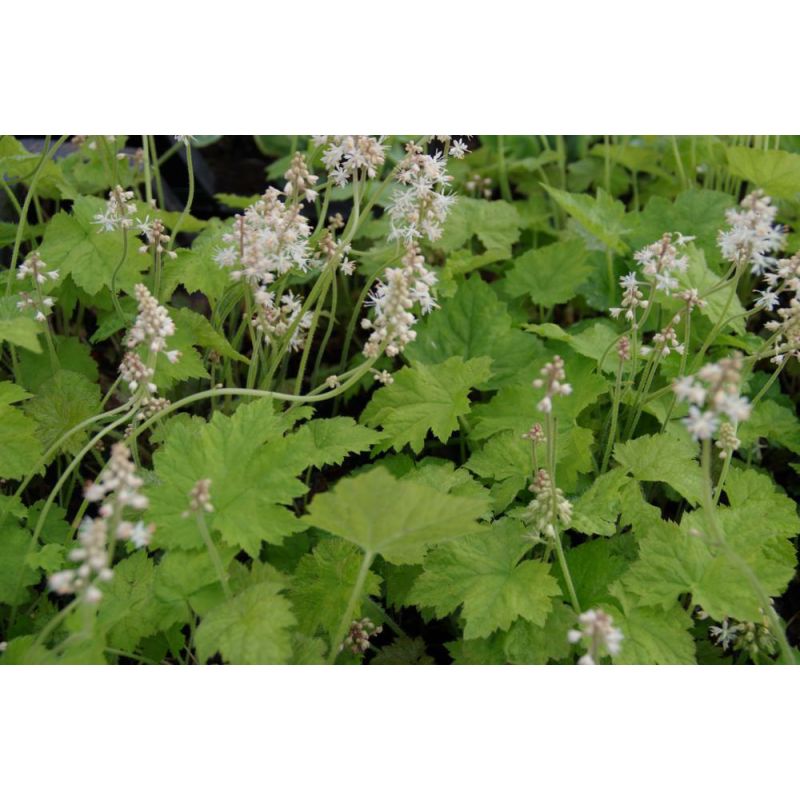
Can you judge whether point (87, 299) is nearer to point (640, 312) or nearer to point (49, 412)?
point (49, 412)

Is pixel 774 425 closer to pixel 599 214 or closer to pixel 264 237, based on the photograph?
pixel 599 214

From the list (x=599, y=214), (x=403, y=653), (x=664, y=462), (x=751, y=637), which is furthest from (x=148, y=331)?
(x=599, y=214)

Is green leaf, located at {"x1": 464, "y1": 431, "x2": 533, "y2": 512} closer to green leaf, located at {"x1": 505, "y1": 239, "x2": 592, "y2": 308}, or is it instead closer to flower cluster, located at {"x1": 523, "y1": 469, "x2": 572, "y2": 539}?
flower cluster, located at {"x1": 523, "y1": 469, "x2": 572, "y2": 539}

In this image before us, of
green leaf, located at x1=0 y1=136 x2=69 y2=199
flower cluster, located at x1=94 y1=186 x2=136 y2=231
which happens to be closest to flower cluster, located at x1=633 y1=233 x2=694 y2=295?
flower cluster, located at x1=94 y1=186 x2=136 y2=231

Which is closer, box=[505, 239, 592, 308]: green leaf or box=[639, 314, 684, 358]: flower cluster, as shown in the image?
box=[639, 314, 684, 358]: flower cluster

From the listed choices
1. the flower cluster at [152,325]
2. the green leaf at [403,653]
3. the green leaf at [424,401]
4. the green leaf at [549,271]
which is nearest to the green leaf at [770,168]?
the green leaf at [549,271]

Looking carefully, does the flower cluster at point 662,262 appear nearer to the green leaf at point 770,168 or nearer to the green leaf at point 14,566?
the green leaf at point 770,168
